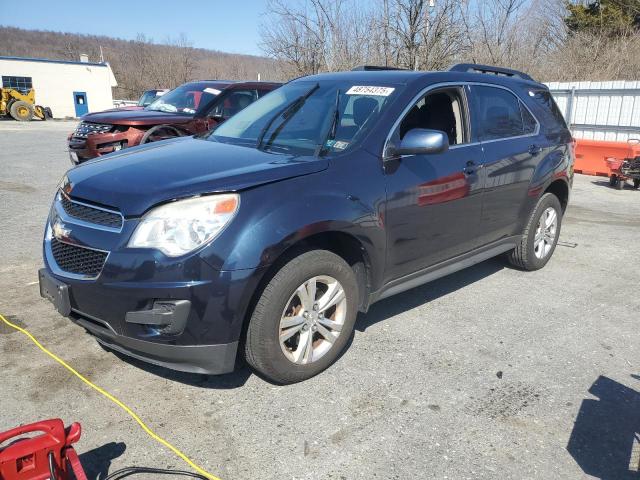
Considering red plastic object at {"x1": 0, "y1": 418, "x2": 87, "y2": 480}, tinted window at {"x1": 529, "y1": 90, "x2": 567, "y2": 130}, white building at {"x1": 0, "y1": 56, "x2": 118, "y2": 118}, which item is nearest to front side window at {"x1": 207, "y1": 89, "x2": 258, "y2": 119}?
tinted window at {"x1": 529, "y1": 90, "x2": 567, "y2": 130}

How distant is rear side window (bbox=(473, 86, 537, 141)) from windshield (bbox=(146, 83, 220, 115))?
5629mm

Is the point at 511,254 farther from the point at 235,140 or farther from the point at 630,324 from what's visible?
the point at 235,140

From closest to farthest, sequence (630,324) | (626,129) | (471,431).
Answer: (471,431), (630,324), (626,129)

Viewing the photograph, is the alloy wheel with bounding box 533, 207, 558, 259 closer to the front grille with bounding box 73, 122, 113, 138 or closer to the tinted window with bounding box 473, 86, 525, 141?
the tinted window with bounding box 473, 86, 525, 141

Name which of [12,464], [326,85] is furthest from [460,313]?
[12,464]

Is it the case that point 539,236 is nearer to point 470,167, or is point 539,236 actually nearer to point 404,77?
point 470,167

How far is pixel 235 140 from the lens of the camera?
386cm

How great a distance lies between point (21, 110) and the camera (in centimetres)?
3228

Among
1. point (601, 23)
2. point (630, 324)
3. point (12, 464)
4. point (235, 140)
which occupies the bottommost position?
point (630, 324)

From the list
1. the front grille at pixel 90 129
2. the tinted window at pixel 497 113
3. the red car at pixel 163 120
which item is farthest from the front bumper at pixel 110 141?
the tinted window at pixel 497 113

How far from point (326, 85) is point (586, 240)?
169 inches

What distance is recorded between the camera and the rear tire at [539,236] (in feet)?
16.5

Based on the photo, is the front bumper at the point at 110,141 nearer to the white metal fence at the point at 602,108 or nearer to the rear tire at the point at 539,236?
the rear tire at the point at 539,236

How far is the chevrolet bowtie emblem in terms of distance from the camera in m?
2.97
